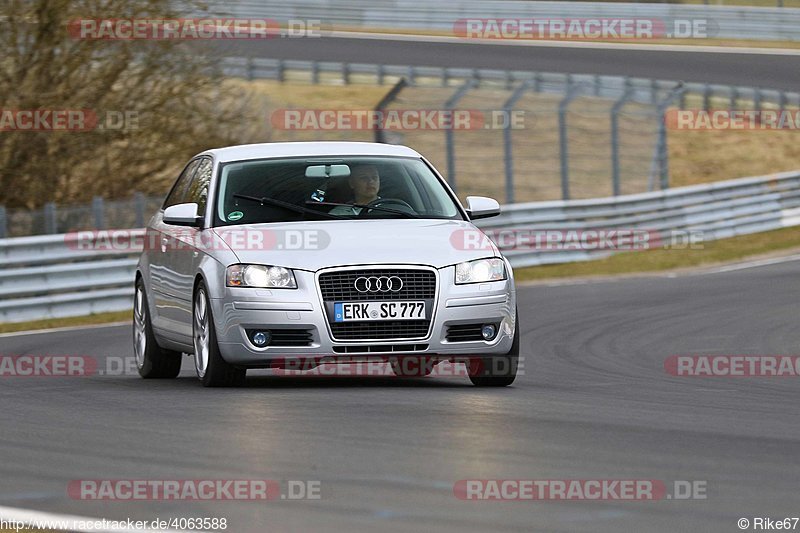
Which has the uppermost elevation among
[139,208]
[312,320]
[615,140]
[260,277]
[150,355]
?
[260,277]

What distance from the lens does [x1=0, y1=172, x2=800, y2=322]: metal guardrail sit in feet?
63.9

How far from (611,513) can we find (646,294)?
13.9 meters

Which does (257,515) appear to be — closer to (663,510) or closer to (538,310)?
(663,510)

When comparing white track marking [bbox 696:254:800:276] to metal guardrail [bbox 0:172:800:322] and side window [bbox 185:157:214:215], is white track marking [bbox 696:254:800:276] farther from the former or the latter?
side window [bbox 185:157:214:215]

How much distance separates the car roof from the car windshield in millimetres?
58

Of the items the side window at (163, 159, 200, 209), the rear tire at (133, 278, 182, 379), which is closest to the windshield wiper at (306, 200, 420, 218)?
the side window at (163, 159, 200, 209)

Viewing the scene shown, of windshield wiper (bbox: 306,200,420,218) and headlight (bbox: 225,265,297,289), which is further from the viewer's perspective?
windshield wiper (bbox: 306,200,420,218)

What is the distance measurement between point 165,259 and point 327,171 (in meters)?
1.41

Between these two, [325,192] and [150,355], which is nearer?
[325,192]

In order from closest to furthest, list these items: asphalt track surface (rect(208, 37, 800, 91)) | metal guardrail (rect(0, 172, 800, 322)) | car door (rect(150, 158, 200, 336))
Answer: car door (rect(150, 158, 200, 336)) → metal guardrail (rect(0, 172, 800, 322)) → asphalt track surface (rect(208, 37, 800, 91))

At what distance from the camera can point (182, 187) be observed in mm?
12500

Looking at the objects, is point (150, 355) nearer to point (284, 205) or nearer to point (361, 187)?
point (284, 205)

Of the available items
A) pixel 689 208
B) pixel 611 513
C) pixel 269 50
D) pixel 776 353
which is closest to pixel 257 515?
pixel 611 513

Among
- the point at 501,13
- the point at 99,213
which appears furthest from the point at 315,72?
the point at 99,213
